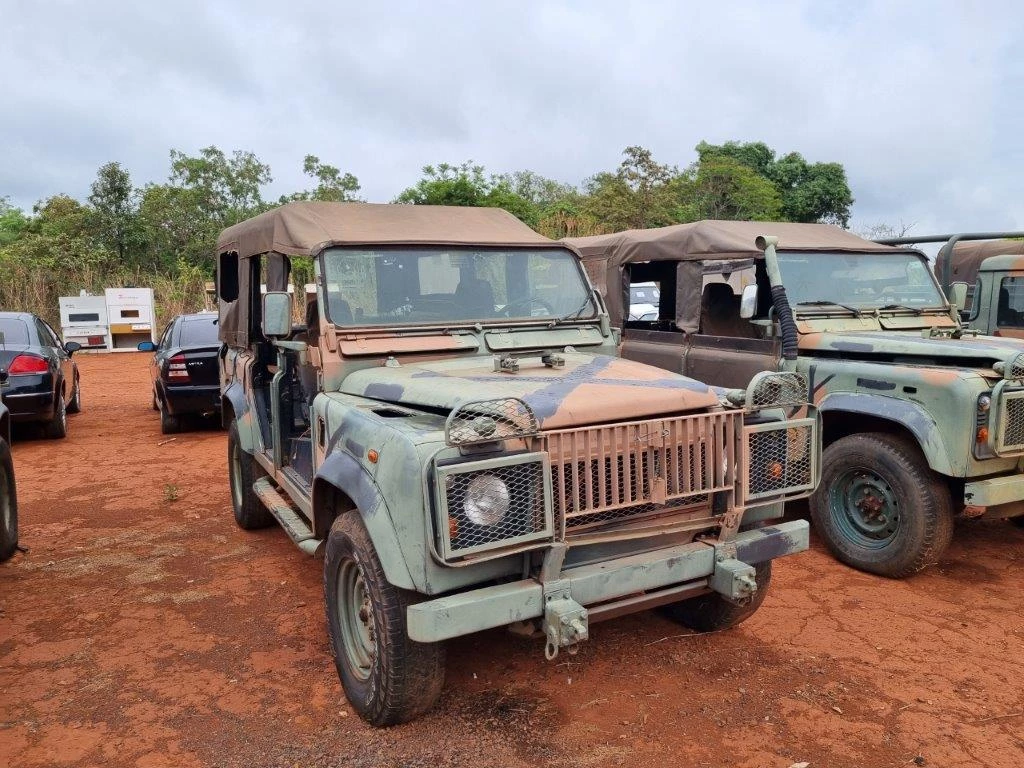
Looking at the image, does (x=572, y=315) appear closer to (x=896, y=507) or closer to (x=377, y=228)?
(x=377, y=228)

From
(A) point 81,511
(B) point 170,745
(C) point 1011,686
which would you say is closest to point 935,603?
(C) point 1011,686

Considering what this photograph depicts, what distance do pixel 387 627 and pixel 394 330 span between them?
1.68 metres

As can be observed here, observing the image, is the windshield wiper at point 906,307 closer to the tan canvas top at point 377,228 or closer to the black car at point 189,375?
the tan canvas top at point 377,228

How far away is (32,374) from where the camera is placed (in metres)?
8.73

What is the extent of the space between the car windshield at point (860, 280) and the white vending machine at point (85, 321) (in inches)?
761

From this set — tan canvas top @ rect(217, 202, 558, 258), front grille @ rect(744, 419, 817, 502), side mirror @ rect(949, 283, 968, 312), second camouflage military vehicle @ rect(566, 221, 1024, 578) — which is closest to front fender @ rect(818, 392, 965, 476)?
second camouflage military vehicle @ rect(566, 221, 1024, 578)

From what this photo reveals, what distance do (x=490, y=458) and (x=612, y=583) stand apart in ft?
2.34

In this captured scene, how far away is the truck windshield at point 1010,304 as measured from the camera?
7.79 meters

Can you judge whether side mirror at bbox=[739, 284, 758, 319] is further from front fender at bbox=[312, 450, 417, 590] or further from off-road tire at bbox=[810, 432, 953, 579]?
front fender at bbox=[312, 450, 417, 590]

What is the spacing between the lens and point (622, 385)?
3.27 meters

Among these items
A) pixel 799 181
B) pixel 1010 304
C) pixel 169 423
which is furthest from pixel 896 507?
pixel 799 181

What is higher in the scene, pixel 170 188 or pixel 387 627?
pixel 170 188

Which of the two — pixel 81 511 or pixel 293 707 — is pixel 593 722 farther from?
pixel 81 511

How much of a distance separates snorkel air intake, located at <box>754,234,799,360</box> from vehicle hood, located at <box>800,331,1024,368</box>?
230 millimetres
